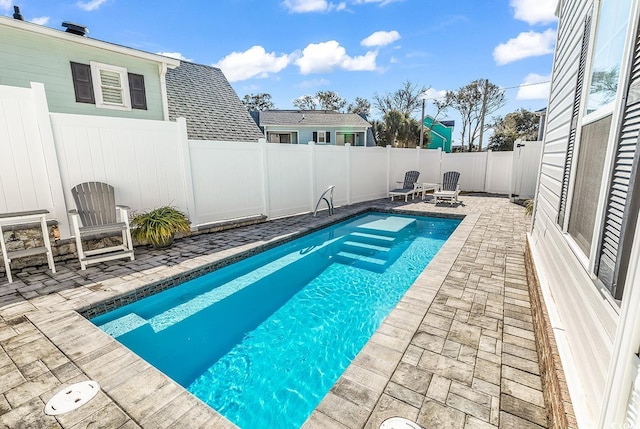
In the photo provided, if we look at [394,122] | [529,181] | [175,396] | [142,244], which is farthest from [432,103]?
[175,396]

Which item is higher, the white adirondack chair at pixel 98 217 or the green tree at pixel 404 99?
the green tree at pixel 404 99

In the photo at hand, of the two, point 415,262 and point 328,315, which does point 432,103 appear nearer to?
point 415,262

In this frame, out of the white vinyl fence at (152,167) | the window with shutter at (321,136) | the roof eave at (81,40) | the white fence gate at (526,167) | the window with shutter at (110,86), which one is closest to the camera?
the white vinyl fence at (152,167)

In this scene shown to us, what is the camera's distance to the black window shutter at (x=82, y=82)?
675 centimetres

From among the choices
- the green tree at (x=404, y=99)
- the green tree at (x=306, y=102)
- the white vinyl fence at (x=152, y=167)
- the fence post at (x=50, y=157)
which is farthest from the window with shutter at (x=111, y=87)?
the green tree at (x=306, y=102)

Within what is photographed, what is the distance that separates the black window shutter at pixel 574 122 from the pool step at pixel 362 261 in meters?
2.65

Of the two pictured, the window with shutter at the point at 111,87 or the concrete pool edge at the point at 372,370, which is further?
the window with shutter at the point at 111,87

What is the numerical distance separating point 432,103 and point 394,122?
4.76 metres

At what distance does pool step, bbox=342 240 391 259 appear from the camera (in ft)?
17.8

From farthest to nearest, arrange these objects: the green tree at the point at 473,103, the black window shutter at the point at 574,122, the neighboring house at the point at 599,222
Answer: the green tree at the point at 473,103, the black window shutter at the point at 574,122, the neighboring house at the point at 599,222

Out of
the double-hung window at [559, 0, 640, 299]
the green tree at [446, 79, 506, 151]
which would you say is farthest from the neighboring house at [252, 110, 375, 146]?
the double-hung window at [559, 0, 640, 299]

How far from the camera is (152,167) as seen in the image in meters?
5.07

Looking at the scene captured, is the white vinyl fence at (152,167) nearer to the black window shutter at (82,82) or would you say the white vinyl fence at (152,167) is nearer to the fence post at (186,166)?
the fence post at (186,166)

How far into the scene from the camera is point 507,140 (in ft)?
68.5
